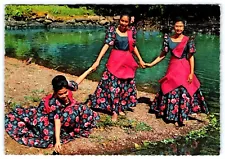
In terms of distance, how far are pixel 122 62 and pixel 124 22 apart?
359 millimetres

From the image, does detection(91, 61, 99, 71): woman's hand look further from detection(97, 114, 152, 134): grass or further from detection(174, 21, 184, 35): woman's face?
detection(174, 21, 184, 35): woman's face

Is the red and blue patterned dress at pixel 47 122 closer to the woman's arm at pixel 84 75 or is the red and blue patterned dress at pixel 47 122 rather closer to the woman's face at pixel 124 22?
the woman's arm at pixel 84 75

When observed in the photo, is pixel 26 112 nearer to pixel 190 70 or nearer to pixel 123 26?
pixel 123 26

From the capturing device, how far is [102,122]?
4977 millimetres

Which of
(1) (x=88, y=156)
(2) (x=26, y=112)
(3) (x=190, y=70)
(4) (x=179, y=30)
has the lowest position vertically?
(1) (x=88, y=156)

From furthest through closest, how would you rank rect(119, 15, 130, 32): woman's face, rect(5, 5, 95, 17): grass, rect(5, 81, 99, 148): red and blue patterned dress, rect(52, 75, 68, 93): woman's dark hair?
rect(5, 5, 95, 17): grass < rect(119, 15, 130, 32): woman's face < rect(5, 81, 99, 148): red and blue patterned dress < rect(52, 75, 68, 93): woman's dark hair

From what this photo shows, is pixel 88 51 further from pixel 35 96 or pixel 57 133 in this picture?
pixel 57 133

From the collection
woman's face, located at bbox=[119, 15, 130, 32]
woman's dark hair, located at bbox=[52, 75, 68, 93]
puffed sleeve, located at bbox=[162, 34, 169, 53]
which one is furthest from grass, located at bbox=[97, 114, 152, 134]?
woman's face, located at bbox=[119, 15, 130, 32]

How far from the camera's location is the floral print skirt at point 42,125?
469cm

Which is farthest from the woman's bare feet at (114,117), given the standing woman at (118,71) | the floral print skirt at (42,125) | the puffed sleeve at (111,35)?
the puffed sleeve at (111,35)

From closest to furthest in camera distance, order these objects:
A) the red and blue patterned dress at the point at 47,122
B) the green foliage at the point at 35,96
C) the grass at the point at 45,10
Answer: the red and blue patterned dress at the point at 47,122, the grass at the point at 45,10, the green foliage at the point at 35,96

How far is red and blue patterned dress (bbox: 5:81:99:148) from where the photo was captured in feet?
15.3

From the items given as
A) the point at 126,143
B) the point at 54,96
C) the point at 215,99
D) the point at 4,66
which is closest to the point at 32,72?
the point at 4,66

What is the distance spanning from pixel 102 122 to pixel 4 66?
0.99 metres
